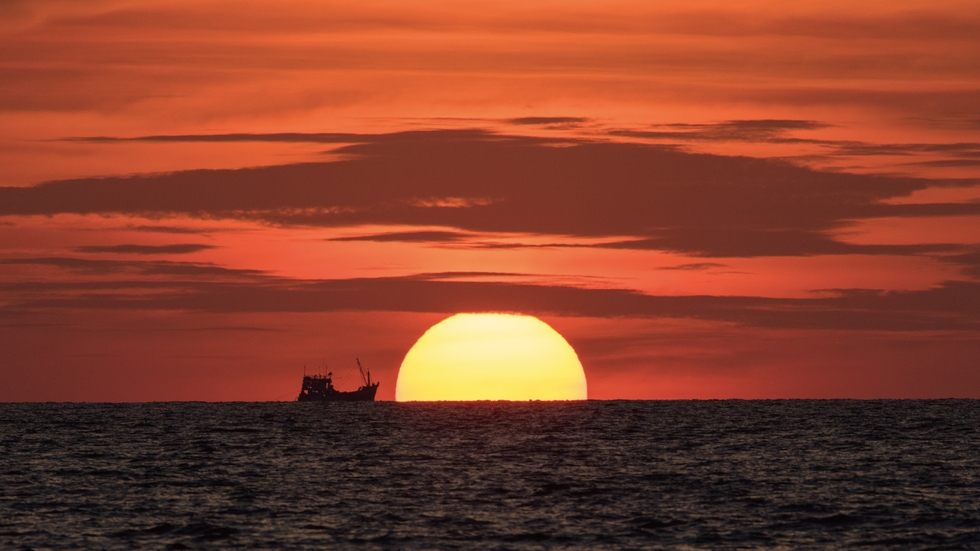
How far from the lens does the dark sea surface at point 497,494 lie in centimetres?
4647

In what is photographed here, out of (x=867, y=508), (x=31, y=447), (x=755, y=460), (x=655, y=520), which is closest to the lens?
(x=655, y=520)

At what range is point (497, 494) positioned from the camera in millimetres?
59781

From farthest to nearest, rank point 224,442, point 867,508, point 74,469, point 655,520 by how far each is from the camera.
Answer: point 224,442
point 74,469
point 867,508
point 655,520

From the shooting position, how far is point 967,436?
11288 centimetres

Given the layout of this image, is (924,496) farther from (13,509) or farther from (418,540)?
(13,509)

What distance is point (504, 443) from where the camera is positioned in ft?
346

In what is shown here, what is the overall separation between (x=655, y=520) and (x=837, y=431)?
79.3 meters

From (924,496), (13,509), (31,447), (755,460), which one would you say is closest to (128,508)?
(13,509)

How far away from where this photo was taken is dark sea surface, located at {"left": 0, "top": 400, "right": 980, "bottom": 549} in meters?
46.5

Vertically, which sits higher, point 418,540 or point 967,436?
point 967,436

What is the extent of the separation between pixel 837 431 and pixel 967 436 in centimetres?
1448

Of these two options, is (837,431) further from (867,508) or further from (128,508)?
(128,508)

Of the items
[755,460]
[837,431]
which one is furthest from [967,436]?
[755,460]

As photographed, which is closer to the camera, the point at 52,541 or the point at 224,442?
the point at 52,541
